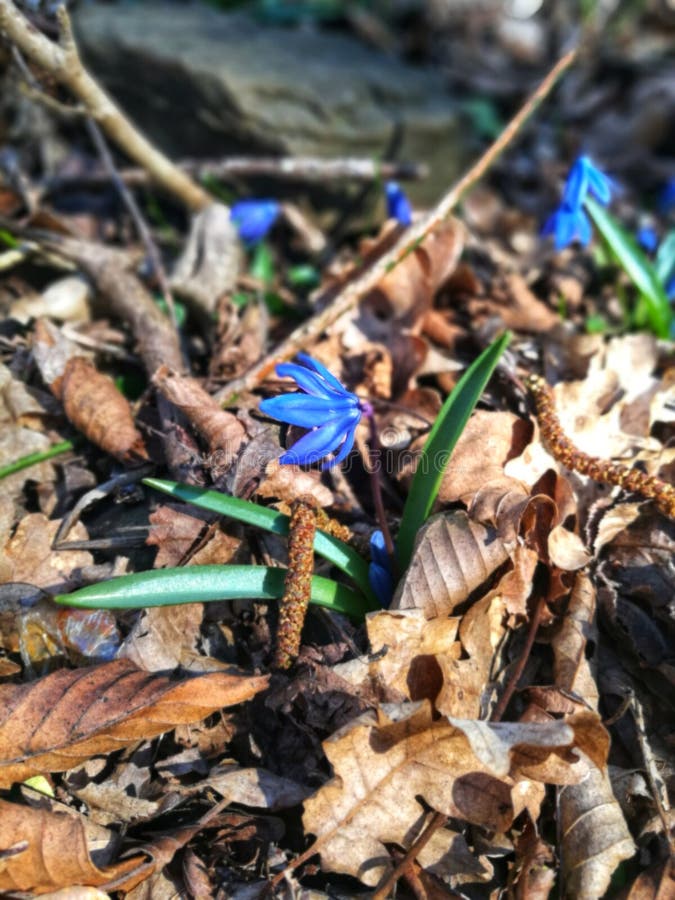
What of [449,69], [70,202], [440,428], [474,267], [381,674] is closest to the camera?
[381,674]

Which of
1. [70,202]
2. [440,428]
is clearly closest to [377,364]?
[440,428]

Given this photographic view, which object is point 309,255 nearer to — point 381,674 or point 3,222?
point 3,222

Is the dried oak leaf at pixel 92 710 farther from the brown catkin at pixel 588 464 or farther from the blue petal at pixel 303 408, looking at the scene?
the brown catkin at pixel 588 464

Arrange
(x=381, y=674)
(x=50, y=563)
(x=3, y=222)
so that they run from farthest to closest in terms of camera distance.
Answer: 1. (x=3, y=222)
2. (x=50, y=563)
3. (x=381, y=674)

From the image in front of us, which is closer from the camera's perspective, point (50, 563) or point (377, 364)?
point (50, 563)

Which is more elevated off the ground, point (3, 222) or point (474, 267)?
point (474, 267)

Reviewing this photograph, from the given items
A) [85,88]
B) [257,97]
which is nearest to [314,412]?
[85,88]

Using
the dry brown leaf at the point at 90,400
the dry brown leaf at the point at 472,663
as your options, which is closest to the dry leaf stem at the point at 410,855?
the dry brown leaf at the point at 472,663
